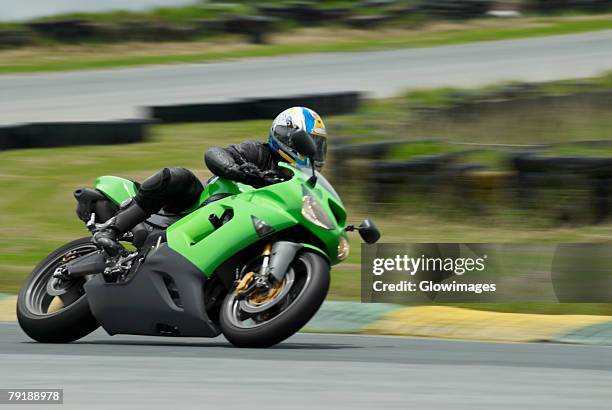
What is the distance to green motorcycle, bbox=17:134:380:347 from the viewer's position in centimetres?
681

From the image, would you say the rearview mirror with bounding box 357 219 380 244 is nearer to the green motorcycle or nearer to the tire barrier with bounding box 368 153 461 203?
the green motorcycle

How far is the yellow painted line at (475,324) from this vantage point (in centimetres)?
812

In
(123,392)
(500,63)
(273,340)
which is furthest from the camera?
(500,63)

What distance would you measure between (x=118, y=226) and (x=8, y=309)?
2.17 m

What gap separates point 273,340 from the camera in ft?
22.1

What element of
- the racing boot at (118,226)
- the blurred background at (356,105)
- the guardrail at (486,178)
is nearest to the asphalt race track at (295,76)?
the blurred background at (356,105)

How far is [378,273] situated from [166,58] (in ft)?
59.0

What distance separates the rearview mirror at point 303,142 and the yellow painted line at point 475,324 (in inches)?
68.0

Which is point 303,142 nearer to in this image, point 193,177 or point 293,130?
point 293,130

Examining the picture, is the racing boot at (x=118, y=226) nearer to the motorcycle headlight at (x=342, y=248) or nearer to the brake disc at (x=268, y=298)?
the brake disc at (x=268, y=298)

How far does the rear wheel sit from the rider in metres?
0.37

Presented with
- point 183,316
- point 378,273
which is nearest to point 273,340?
point 183,316

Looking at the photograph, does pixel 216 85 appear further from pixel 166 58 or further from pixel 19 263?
pixel 19 263

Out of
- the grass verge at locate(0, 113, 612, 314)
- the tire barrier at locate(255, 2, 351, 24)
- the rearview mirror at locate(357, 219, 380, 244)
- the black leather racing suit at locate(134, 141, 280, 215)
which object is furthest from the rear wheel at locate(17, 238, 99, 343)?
the tire barrier at locate(255, 2, 351, 24)
